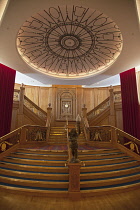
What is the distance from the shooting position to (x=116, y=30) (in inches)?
189

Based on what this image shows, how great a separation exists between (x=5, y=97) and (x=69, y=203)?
5.69 m

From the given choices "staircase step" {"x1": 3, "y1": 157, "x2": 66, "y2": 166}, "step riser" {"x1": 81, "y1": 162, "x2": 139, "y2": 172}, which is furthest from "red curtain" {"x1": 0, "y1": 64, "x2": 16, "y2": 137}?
"step riser" {"x1": 81, "y1": 162, "x2": 139, "y2": 172}

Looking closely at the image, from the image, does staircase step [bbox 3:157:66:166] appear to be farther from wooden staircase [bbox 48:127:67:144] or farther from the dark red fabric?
the dark red fabric

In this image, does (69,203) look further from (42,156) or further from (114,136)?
(114,136)

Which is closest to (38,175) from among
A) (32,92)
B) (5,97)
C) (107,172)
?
(107,172)

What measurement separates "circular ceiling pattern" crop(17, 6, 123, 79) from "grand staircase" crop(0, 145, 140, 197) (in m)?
4.66

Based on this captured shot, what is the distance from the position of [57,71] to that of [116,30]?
430cm

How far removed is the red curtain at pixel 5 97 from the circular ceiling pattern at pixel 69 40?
1.31 meters

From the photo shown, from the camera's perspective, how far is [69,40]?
18.0 feet

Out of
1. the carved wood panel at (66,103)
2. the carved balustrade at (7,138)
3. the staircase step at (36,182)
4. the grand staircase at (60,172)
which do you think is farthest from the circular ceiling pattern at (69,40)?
the staircase step at (36,182)

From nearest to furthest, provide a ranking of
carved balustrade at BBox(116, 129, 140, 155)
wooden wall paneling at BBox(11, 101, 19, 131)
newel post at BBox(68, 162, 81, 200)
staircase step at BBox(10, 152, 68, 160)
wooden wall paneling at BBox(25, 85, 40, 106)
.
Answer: newel post at BBox(68, 162, 81, 200)
staircase step at BBox(10, 152, 68, 160)
carved balustrade at BBox(116, 129, 140, 155)
wooden wall paneling at BBox(11, 101, 19, 131)
wooden wall paneling at BBox(25, 85, 40, 106)

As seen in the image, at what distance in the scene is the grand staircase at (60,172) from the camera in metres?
3.12

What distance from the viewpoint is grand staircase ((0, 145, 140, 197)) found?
3.12 metres

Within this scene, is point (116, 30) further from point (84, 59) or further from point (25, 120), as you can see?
point (25, 120)
